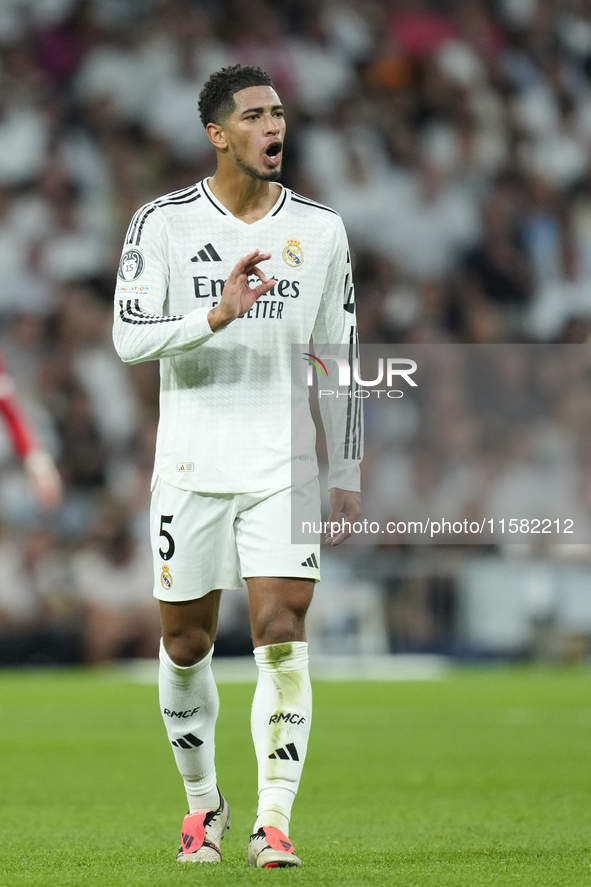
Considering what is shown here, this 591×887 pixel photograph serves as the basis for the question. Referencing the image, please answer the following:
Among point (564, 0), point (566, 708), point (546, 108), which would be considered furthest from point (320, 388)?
point (564, 0)

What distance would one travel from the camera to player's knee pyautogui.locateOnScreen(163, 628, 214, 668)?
403cm

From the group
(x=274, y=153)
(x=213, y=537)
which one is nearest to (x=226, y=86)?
(x=274, y=153)

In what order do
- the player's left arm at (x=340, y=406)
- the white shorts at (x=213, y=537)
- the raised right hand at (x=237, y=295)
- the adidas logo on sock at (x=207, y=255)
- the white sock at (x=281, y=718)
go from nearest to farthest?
the raised right hand at (x=237, y=295)
the white sock at (x=281, y=718)
the white shorts at (x=213, y=537)
the adidas logo on sock at (x=207, y=255)
the player's left arm at (x=340, y=406)

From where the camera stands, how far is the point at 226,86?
4.09 metres

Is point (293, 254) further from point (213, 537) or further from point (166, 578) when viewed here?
point (166, 578)

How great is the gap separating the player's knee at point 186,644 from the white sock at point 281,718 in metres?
0.22

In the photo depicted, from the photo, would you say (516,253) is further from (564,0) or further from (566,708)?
(566,708)

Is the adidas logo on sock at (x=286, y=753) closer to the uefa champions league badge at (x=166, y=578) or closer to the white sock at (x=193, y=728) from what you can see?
the white sock at (x=193, y=728)

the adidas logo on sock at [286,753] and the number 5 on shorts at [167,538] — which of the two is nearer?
the adidas logo on sock at [286,753]

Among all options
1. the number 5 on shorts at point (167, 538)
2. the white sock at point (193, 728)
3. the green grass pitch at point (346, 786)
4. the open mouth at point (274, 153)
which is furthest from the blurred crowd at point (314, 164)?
the open mouth at point (274, 153)

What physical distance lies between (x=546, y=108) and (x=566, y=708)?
29.0 ft

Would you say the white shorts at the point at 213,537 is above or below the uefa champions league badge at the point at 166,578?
above

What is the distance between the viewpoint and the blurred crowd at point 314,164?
13.5 meters

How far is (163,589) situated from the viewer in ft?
13.1
